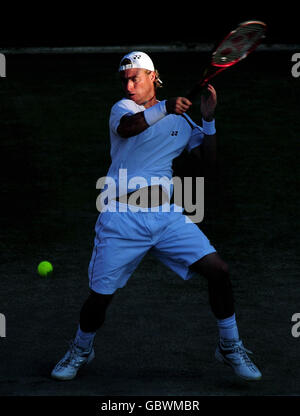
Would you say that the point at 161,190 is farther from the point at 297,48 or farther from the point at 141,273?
the point at 297,48

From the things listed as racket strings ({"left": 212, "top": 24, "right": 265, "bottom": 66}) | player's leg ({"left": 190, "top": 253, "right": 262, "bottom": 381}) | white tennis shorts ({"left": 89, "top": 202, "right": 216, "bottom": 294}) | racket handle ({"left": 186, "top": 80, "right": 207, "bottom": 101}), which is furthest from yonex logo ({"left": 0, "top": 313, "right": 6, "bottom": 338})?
racket strings ({"left": 212, "top": 24, "right": 265, "bottom": 66})

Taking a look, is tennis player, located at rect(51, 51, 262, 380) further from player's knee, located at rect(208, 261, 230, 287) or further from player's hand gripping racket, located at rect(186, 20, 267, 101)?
player's hand gripping racket, located at rect(186, 20, 267, 101)

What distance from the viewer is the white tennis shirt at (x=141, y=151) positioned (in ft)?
17.6

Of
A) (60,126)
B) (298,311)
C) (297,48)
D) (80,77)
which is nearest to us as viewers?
(298,311)

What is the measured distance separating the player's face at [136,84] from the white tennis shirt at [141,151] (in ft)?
0.23

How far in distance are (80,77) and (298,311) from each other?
9081mm

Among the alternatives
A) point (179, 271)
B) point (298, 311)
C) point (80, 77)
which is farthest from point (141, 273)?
point (80, 77)

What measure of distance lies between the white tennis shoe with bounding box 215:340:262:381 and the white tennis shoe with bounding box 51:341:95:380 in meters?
0.89

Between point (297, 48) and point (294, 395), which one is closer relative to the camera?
point (294, 395)

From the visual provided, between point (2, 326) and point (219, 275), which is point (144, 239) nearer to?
point (219, 275)

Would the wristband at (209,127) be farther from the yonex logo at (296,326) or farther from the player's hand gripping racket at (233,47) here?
the yonex logo at (296,326)

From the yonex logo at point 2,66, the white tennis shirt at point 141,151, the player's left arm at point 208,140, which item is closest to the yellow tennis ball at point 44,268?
the white tennis shirt at point 141,151

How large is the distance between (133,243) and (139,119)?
80 cm

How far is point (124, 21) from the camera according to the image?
1630 cm
